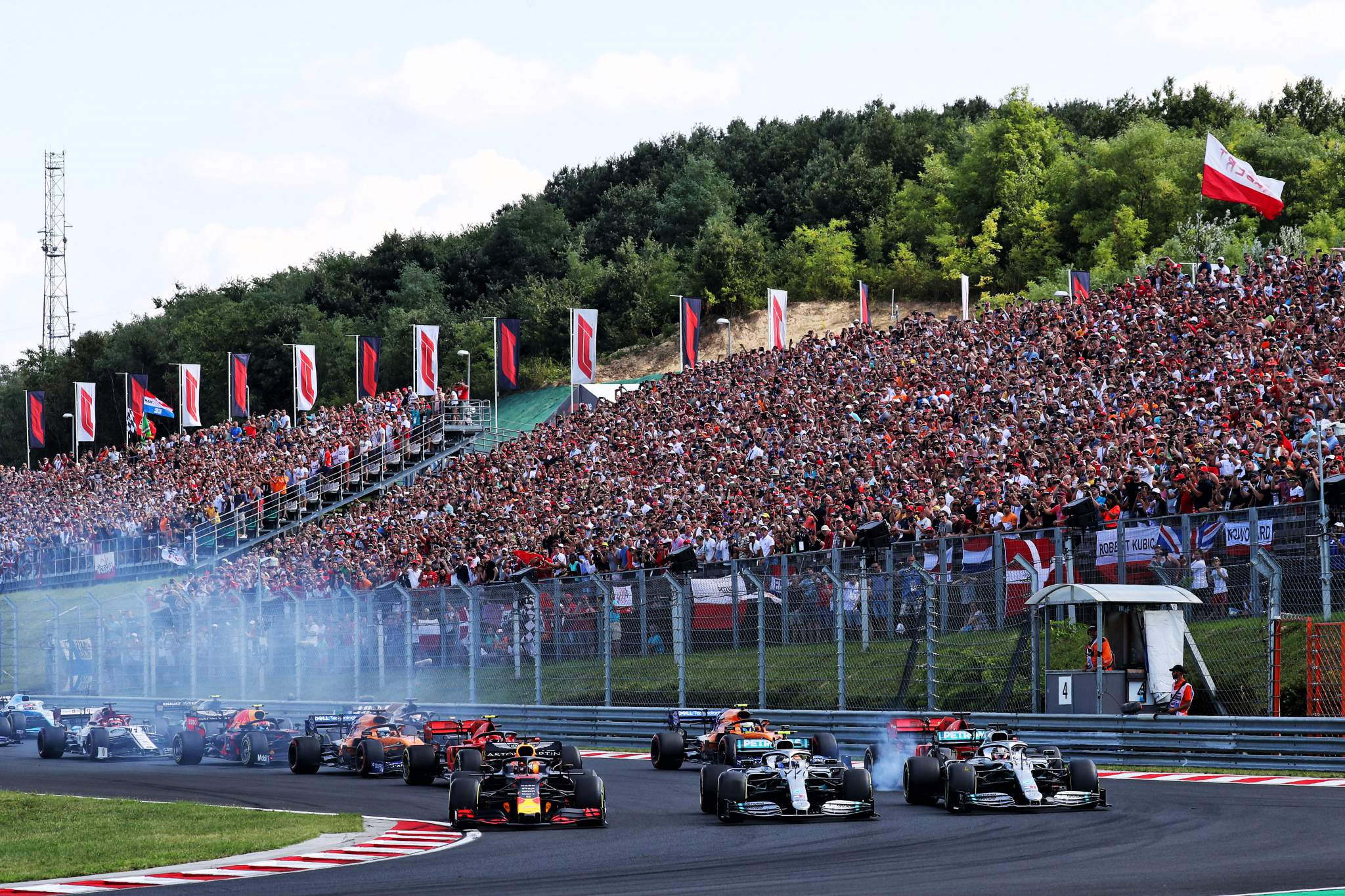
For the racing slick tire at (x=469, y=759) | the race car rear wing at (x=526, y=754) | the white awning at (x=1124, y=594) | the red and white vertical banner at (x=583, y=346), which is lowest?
the racing slick tire at (x=469, y=759)

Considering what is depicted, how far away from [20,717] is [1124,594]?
22.4 meters

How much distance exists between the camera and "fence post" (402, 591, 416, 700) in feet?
97.6

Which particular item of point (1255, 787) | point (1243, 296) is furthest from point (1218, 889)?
point (1243, 296)

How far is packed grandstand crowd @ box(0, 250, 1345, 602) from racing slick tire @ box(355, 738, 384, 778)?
8.65 metres

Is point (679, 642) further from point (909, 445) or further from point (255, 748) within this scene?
point (909, 445)

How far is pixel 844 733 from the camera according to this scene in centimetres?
2311

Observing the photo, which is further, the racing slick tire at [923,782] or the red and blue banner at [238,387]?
the red and blue banner at [238,387]

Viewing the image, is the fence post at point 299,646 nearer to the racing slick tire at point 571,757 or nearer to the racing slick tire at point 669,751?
the racing slick tire at point 669,751

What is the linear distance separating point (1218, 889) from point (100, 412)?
102443 millimetres

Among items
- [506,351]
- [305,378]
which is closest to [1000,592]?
[506,351]

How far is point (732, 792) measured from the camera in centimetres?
1653

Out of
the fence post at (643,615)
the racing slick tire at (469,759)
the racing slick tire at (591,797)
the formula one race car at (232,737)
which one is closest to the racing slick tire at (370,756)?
the formula one race car at (232,737)

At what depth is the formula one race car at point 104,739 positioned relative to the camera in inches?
1123

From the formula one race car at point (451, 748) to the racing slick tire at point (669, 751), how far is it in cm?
167
